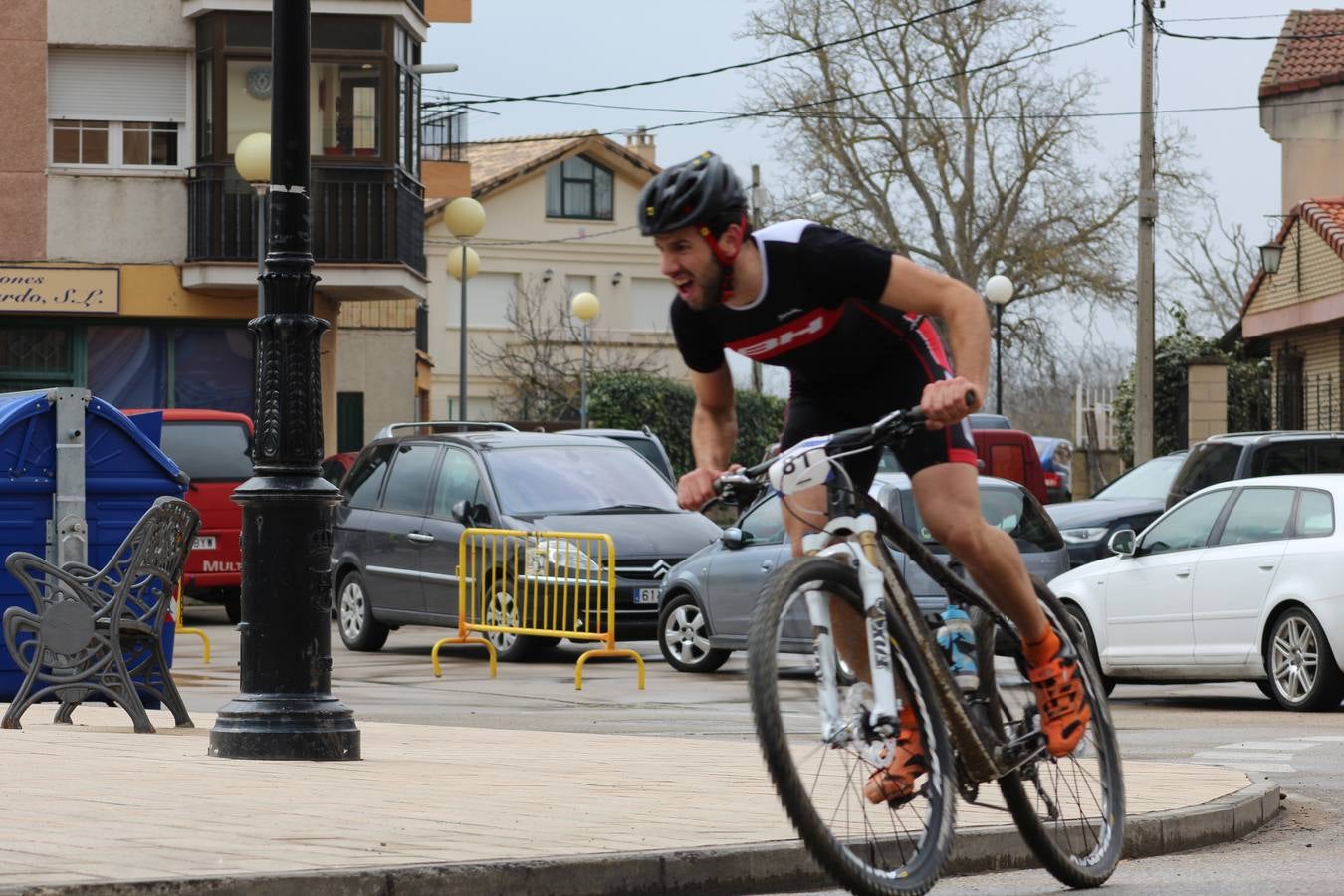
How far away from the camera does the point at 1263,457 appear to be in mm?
21547

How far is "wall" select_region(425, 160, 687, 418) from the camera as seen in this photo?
243ft

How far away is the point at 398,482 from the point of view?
20.5 metres

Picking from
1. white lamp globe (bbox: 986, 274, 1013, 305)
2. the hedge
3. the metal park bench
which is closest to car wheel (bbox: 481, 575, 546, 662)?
the metal park bench

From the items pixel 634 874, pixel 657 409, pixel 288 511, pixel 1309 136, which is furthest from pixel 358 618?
pixel 657 409

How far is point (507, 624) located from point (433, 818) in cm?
1098

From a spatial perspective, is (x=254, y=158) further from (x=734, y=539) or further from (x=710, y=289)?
(x=710, y=289)

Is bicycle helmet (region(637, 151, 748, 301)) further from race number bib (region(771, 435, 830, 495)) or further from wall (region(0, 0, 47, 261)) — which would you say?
wall (region(0, 0, 47, 261))

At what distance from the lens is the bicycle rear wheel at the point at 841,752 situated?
5309 mm

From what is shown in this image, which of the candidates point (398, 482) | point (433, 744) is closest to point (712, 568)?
point (398, 482)

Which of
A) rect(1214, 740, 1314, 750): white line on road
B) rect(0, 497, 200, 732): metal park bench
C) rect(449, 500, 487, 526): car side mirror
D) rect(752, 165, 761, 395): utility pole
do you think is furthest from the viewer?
rect(752, 165, 761, 395): utility pole

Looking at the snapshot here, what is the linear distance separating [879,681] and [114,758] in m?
4.39

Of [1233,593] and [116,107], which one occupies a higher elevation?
[116,107]

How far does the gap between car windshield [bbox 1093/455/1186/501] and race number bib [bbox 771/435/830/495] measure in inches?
735

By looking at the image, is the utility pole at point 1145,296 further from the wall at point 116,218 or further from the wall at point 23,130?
the wall at point 23,130
